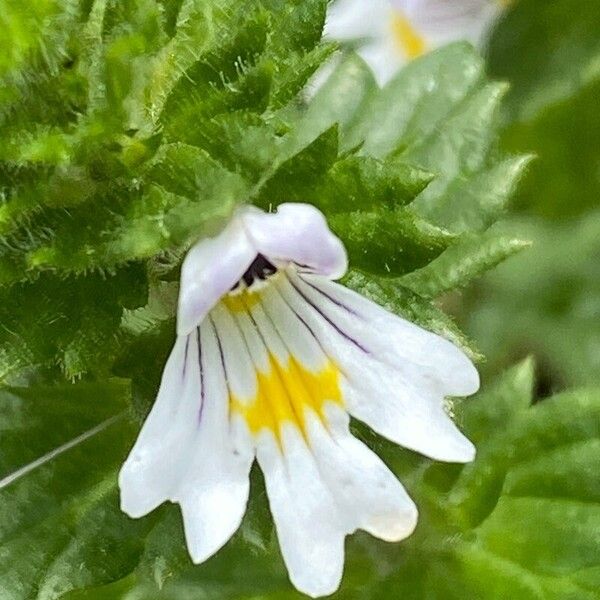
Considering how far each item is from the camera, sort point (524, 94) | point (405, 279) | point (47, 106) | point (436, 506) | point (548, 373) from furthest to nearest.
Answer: point (524, 94) < point (548, 373) < point (436, 506) < point (405, 279) < point (47, 106)

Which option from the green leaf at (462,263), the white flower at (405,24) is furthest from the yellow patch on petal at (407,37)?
the green leaf at (462,263)

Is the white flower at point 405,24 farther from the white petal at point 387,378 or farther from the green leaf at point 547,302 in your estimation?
the white petal at point 387,378

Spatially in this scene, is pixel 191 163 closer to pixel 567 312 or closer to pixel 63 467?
pixel 63 467

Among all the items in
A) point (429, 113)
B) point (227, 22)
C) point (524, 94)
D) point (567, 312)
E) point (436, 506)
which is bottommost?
point (567, 312)

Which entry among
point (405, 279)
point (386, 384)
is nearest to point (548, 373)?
point (405, 279)

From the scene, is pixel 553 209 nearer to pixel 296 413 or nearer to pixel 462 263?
pixel 462 263

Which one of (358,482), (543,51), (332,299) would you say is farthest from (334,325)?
(543,51)

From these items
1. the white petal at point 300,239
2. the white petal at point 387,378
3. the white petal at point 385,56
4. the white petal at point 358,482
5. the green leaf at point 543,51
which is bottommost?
the green leaf at point 543,51
